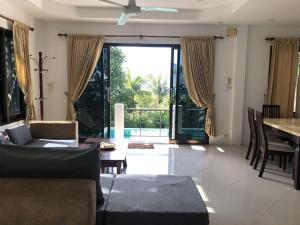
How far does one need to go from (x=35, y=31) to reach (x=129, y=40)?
1895 millimetres

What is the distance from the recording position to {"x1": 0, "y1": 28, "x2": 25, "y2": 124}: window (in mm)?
4361

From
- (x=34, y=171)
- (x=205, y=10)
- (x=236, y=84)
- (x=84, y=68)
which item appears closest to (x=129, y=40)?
(x=84, y=68)

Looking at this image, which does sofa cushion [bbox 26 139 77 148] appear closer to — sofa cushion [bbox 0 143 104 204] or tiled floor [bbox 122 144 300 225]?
tiled floor [bbox 122 144 300 225]

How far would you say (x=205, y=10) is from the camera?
5.30 metres

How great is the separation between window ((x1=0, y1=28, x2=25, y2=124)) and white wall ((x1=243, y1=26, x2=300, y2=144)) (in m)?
4.57

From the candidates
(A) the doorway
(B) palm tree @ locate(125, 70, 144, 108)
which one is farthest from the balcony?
(A) the doorway

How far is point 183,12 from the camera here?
17.8 ft

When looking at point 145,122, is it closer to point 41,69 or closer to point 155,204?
point 41,69

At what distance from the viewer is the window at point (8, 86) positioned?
4.36 meters

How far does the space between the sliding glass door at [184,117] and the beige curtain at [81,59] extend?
5.65 ft

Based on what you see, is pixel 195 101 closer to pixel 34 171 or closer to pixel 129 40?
pixel 129 40

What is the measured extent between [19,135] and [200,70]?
12.1ft

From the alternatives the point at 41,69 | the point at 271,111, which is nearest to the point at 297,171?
the point at 271,111

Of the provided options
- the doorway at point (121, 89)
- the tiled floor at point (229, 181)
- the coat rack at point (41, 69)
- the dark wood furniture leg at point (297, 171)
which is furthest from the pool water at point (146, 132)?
the dark wood furniture leg at point (297, 171)
